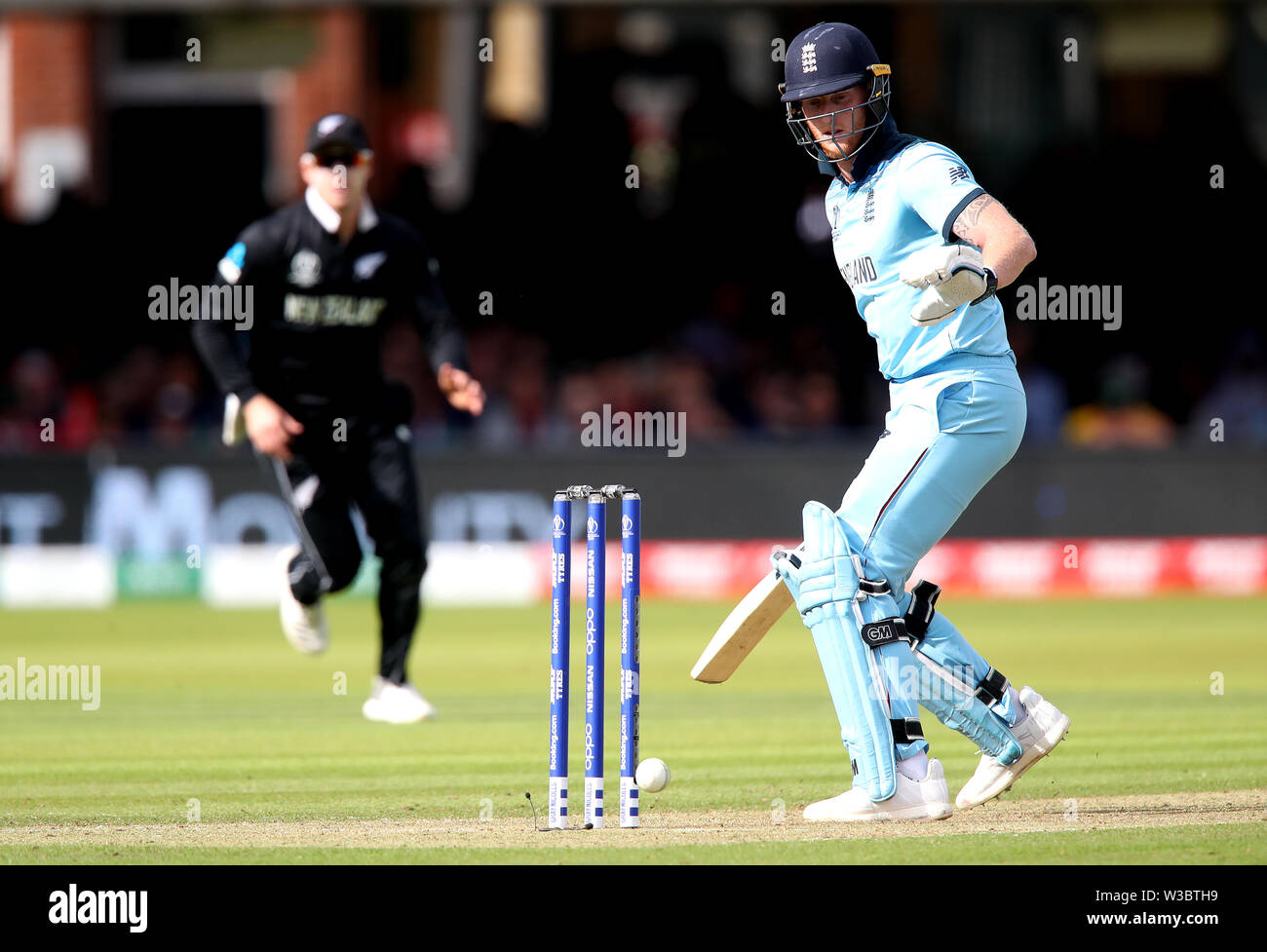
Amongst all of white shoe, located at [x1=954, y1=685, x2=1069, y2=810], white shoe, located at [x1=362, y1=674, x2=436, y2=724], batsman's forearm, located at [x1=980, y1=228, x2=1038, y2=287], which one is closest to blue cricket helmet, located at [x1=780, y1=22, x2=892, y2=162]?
batsman's forearm, located at [x1=980, y1=228, x2=1038, y2=287]

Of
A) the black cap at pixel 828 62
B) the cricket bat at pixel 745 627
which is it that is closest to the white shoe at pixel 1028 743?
the cricket bat at pixel 745 627

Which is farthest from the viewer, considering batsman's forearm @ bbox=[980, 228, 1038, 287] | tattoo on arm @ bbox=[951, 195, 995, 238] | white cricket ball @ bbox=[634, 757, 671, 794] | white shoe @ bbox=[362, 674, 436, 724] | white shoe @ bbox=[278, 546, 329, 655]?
white shoe @ bbox=[278, 546, 329, 655]

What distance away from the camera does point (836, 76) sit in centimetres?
540

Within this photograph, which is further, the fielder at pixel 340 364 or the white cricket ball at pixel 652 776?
the fielder at pixel 340 364

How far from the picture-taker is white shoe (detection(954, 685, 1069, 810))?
5.59m

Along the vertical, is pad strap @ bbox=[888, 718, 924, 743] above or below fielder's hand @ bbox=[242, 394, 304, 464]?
below

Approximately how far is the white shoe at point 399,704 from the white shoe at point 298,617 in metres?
0.47

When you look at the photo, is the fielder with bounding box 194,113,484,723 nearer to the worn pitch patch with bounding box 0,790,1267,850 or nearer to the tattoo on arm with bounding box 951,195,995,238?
the worn pitch patch with bounding box 0,790,1267,850

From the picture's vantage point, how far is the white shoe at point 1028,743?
5.59 metres

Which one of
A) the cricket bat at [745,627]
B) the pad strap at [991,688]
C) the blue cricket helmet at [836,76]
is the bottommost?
the pad strap at [991,688]

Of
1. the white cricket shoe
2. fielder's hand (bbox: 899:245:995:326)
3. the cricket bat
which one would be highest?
fielder's hand (bbox: 899:245:995:326)

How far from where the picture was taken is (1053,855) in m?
4.89

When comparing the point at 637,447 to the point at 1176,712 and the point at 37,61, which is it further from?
the point at 37,61

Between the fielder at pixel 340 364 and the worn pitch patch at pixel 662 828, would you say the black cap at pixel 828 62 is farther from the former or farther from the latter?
the fielder at pixel 340 364
